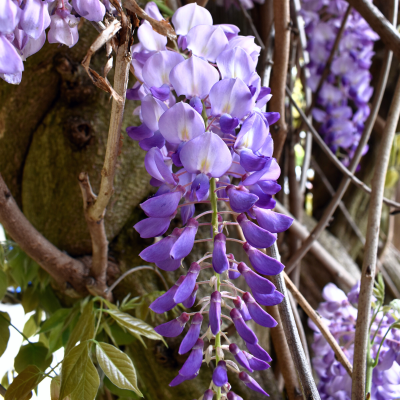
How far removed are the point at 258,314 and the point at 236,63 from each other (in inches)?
9.8

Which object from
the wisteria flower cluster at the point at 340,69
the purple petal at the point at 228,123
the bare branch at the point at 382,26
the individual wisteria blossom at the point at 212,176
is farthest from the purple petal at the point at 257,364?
the wisteria flower cluster at the point at 340,69

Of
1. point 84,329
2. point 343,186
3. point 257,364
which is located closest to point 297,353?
point 257,364

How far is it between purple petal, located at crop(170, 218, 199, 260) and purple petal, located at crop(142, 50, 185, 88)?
152 mm

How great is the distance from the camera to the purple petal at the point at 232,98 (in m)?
0.36

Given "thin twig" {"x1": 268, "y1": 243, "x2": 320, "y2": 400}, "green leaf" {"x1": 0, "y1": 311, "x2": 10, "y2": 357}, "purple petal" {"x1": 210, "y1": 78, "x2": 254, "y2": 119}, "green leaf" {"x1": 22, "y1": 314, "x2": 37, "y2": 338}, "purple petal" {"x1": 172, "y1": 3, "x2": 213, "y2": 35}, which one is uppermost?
"purple petal" {"x1": 172, "y1": 3, "x2": 213, "y2": 35}

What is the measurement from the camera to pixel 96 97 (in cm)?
74

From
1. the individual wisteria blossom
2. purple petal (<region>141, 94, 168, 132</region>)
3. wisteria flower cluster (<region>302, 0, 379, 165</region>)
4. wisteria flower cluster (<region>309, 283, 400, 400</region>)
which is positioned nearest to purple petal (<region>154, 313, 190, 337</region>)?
the individual wisteria blossom

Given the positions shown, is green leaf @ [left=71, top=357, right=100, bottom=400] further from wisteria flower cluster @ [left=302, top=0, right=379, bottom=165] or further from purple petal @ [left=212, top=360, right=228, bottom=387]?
wisteria flower cluster @ [left=302, top=0, right=379, bottom=165]

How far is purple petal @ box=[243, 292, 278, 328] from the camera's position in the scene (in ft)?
1.19

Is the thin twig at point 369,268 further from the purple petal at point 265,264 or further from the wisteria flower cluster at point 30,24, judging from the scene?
the wisteria flower cluster at point 30,24

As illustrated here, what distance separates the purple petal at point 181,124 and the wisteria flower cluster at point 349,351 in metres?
0.38

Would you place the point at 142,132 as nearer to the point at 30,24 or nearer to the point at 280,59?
the point at 30,24

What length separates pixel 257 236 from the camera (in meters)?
0.35

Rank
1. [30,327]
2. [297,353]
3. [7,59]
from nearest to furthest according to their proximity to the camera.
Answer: [7,59], [297,353], [30,327]
